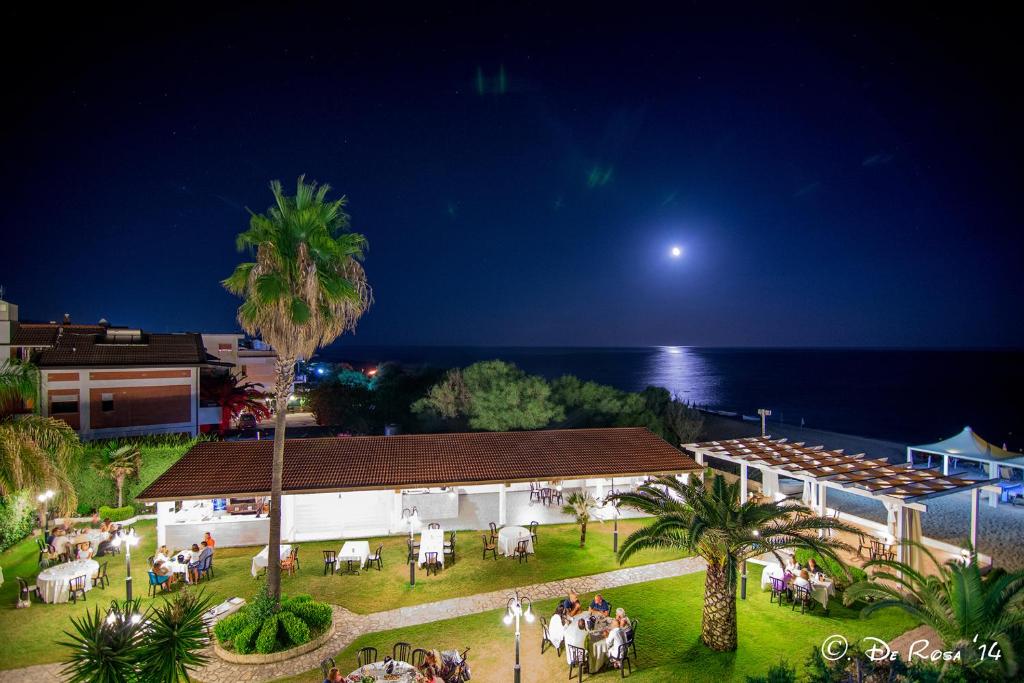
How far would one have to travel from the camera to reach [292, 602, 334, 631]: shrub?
444 inches

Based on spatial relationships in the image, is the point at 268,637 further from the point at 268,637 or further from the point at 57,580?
the point at 57,580

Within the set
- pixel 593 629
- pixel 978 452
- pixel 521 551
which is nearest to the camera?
pixel 593 629

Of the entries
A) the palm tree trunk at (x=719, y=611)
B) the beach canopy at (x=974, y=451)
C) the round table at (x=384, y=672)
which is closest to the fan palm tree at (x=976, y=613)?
the palm tree trunk at (x=719, y=611)

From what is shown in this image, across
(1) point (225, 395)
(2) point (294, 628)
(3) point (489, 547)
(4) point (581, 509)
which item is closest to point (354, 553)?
(2) point (294, 628)

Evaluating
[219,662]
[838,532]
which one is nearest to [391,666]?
[219,662]

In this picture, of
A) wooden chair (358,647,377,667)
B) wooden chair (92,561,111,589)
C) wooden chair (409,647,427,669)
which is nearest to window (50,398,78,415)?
wooden chair (92,561,111,589)

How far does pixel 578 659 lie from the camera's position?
1003 cm

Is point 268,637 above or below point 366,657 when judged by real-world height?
above

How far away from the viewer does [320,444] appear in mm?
18781

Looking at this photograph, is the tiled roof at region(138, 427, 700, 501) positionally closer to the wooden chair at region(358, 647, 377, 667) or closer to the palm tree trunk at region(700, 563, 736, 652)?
the wooden chair at region(358, 647, 377, 667)

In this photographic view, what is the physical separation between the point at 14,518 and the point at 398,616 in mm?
13715

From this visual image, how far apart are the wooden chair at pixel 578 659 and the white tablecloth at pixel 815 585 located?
5871mm

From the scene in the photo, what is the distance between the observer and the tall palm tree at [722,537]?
1023 cm

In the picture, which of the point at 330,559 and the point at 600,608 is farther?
the point at 330,559
